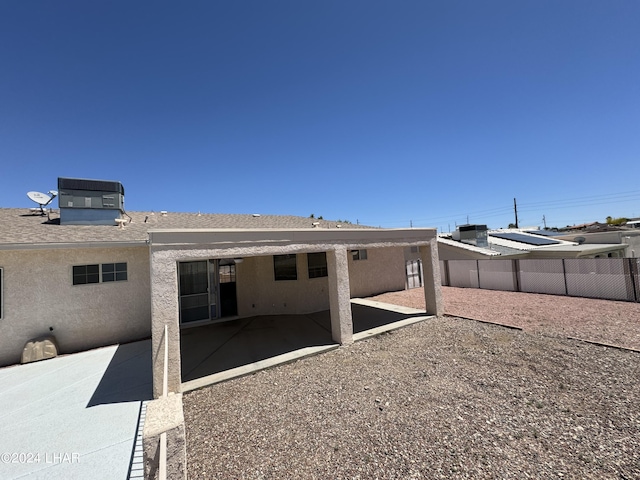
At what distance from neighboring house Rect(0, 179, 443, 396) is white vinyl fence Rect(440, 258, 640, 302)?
7221 mm

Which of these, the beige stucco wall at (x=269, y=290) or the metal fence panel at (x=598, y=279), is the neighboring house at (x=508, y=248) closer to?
the metal fence panel at (x=598, y=279)

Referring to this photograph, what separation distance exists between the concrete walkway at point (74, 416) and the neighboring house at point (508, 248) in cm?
1816

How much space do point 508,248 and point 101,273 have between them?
22.9 meters

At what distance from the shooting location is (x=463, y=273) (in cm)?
1555

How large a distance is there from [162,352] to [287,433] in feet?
8.63

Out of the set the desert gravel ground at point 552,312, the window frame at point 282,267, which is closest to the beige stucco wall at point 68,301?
the window frame at point 282,267

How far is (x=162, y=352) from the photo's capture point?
4.61 m

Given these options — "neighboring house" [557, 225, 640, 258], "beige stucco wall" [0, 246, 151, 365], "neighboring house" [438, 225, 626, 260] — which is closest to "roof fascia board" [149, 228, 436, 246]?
"beige stucco wall" [0, 246, 151, 365]

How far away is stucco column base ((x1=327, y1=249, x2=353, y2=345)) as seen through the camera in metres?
6.93

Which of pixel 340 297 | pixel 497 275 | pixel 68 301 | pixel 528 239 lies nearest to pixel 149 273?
pixel 68 301

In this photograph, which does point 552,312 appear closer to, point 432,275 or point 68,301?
point 432,275

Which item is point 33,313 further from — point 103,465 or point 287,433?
point 287,433

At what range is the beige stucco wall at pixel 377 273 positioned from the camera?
1339 cm

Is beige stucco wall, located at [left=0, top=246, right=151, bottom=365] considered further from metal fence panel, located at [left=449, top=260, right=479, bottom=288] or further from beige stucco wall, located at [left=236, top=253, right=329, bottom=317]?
metal fence panel, located at [left=449, top=260, right=479, bottom=288]
